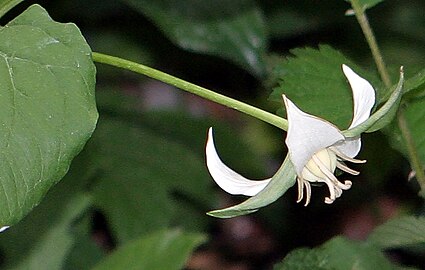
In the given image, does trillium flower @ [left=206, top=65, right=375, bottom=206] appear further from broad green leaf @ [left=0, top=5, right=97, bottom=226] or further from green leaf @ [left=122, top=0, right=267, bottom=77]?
green leaf @ [left=122, top=0, right=267, bottom=77]

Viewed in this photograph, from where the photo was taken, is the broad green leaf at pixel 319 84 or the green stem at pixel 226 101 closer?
the green stem at pixel 226 101

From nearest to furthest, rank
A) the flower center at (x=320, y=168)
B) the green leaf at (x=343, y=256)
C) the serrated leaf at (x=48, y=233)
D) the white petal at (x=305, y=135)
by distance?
the white petal at (x=305, y=135) < the flower center at (x=320, y=168) < the green leaf at (x=343, y=256) < the serrated leaf at (x=48, y=233)

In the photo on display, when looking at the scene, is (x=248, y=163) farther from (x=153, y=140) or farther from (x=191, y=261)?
(x=191, y=261)

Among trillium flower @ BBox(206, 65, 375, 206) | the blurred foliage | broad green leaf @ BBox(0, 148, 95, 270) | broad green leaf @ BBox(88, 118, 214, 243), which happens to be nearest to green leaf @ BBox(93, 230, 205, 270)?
the blurred foliage

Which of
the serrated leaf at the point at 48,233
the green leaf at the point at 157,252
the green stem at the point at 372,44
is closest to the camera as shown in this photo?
the green stem at the point at 372,44

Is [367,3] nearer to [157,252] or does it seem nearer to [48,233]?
[157,252]

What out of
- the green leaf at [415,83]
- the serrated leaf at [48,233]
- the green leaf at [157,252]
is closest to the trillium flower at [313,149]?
the green leaf at [415,83]

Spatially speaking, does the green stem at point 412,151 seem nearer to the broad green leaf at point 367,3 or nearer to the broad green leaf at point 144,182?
the broad green leaf at point 367,3

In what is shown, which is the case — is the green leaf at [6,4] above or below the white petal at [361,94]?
below
